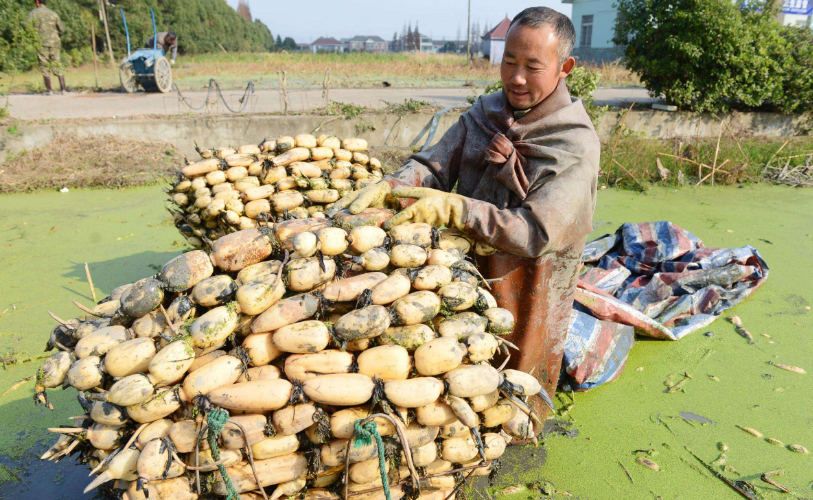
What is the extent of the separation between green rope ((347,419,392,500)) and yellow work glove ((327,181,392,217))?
748 millimetres

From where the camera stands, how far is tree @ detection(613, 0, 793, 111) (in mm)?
7195

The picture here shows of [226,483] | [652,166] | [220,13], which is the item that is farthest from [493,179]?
[220,13]

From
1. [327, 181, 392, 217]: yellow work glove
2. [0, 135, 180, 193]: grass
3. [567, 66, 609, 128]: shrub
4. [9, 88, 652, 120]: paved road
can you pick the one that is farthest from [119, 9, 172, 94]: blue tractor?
[327, 181, 392, 217]: yellow work glove

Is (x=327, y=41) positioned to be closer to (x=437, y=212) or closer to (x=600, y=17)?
(x=600, y=17)

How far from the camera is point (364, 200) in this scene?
184 cm

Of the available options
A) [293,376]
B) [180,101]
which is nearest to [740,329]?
[293,376]

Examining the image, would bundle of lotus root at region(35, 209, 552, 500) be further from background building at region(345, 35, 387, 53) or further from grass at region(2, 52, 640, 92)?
background building at region(345, 35, 387, 53)

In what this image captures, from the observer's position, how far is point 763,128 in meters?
8.05

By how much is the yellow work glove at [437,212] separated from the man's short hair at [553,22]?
627 millimetres

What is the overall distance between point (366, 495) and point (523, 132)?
133 centimetres

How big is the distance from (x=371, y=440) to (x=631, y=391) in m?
1.70

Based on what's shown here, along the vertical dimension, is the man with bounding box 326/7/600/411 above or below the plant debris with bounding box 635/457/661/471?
above

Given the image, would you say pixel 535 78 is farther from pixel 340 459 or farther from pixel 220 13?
pixel 220 13

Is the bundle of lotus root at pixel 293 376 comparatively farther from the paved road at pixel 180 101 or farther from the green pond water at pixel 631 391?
the paved road at pixel 180 101
